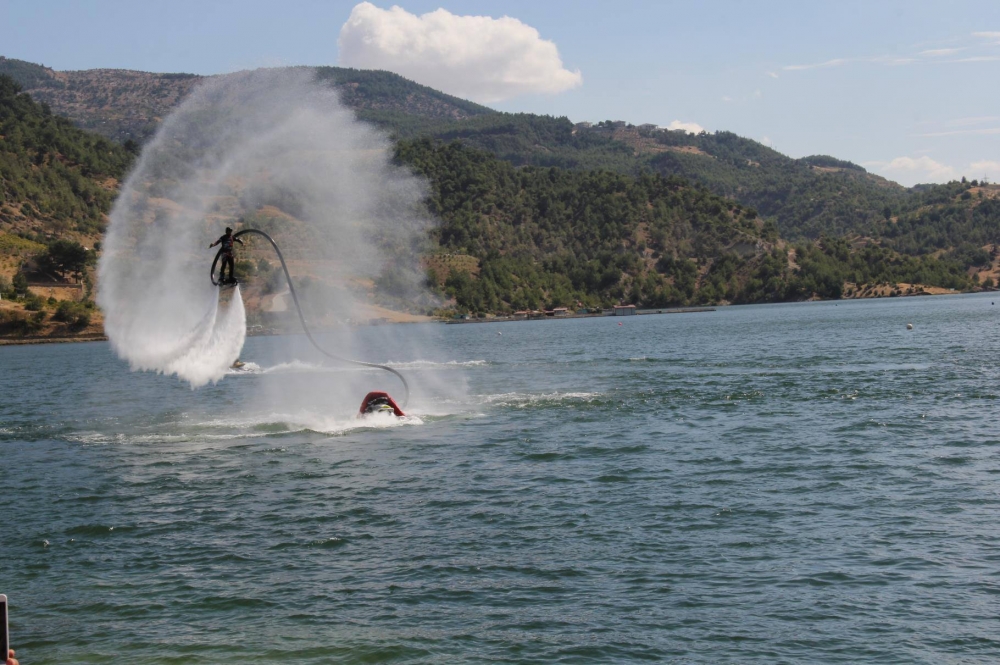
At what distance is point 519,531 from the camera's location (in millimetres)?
22641

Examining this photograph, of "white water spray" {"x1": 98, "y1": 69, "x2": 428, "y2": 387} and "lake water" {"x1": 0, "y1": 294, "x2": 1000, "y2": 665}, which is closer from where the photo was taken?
"lake water" {"x1": 0, "y1": 294, "x2": 1000, "y2": 665}

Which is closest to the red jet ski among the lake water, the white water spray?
the lake water

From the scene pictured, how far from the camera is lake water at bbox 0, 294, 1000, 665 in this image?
16375 mm

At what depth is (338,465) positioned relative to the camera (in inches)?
1249

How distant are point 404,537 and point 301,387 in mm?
38292

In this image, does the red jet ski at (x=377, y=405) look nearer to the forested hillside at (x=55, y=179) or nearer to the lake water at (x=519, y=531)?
the lake water at (x=519, y=531)

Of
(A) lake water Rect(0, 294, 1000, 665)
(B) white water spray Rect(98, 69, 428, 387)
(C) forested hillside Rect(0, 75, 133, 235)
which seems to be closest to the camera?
(A) lake water Rect(0, 294, 1000, 665)

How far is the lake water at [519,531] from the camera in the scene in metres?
16.4

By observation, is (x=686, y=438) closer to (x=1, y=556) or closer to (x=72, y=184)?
(x=1, y=556)

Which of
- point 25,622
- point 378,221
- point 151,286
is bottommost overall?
point 25,622

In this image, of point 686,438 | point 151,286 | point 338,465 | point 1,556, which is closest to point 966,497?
point 686,438

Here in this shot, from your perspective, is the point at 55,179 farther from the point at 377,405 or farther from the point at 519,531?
the point at 519,531

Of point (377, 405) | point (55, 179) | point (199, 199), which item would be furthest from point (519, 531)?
point (55, 179)

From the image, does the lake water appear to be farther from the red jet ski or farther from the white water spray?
the white water spray
